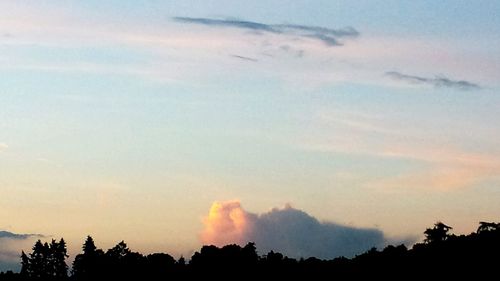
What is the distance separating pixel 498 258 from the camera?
19675cm

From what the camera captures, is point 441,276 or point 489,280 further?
point 441,276

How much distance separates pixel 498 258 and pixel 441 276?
1082cm

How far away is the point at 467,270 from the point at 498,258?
5.99m

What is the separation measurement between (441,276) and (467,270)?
523 centimetres

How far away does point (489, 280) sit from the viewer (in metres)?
188

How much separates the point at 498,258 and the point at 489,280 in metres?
10.2

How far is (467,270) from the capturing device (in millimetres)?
196875

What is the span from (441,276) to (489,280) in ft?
44.3

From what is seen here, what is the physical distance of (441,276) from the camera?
199625 millimetres
